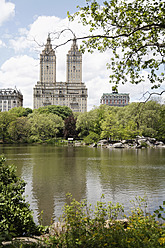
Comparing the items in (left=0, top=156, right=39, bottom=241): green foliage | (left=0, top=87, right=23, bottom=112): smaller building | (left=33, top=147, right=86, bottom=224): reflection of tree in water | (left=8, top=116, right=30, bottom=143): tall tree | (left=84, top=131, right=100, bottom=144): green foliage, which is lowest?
(left=33, top=147, right=86, bottom=224): reflection of tree in water

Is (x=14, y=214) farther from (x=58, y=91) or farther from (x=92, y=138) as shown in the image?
(x=58, y=91)

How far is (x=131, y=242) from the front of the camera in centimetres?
342

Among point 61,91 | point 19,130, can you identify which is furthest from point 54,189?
point 61,91

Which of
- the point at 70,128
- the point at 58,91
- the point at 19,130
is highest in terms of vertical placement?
the point at 58,91

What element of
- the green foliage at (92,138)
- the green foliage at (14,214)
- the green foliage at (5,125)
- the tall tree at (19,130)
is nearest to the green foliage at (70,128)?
the tall tree at (19,130)

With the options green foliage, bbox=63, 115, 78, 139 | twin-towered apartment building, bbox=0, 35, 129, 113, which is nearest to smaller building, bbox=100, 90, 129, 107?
twin-towered apartment building, bbox=0, 35, 129, 113

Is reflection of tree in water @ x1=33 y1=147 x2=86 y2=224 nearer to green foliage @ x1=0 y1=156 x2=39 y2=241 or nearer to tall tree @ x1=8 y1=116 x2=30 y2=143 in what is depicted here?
green foliage @ x1=0 y1=156 x2=39 y2=241

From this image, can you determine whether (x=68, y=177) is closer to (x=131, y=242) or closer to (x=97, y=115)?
(x=131, y=242)

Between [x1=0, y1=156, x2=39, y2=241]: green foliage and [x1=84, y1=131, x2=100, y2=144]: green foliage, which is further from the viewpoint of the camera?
[x1=84, y1=131, x2=100, y2=144]: green foliage

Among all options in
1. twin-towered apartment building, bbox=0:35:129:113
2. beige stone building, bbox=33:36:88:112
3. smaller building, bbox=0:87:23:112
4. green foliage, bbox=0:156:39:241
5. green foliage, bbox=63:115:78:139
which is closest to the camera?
green foliage, bbox=0:156:39:241

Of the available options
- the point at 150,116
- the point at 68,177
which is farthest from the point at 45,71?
the point at 68,177

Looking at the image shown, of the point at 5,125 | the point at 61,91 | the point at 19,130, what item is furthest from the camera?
the point at 61,91

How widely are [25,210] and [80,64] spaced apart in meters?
161

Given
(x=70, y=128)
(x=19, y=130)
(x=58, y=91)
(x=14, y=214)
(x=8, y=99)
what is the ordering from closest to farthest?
(x=14, y=214)
(x=19, y=130)
(x=70, y=128)
(x=58, y=91)
(x=8, y=99)
